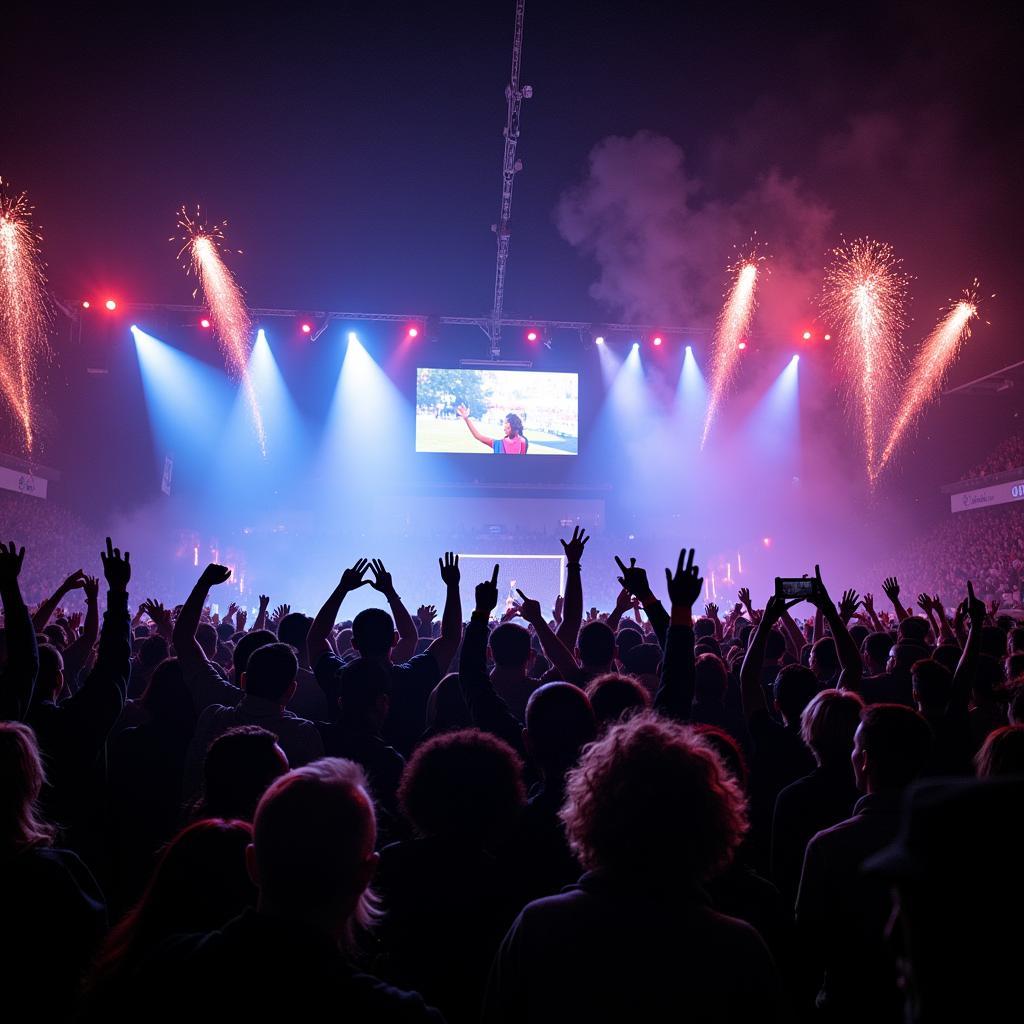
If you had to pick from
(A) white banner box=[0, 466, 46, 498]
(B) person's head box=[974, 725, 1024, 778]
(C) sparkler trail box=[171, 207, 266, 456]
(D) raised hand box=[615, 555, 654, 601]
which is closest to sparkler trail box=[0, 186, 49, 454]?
(A) white banner box=[0, 466, 46, 498]

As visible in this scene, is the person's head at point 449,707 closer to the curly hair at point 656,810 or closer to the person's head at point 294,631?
the person's head at point 294,631

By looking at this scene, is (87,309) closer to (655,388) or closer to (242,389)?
(242,389)

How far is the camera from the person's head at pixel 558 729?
250 centimetres

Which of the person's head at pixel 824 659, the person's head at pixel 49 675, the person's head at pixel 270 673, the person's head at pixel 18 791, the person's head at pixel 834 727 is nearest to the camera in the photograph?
the person's head at pixel 18 791

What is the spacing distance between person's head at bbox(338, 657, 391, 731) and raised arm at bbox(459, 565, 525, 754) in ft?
1.22

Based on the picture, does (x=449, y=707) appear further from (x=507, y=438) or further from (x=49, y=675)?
(x=507, y=438)

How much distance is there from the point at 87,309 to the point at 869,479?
81.2 ft

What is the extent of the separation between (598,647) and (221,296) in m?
20.4

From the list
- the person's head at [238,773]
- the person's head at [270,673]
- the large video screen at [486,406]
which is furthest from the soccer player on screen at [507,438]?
the person's head at [238,773]

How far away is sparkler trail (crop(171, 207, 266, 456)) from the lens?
18.8m

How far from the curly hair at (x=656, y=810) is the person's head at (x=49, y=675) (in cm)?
327

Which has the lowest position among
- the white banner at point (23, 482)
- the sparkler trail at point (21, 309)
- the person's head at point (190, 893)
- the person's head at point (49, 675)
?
the person's head at point (190, 893)

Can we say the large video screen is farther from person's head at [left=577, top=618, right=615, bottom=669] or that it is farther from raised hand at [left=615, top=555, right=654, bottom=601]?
raised hand at [left=615, top=555, right=654, bottom=601]

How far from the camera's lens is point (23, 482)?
21.3 metres
